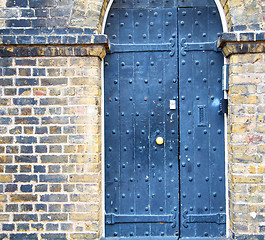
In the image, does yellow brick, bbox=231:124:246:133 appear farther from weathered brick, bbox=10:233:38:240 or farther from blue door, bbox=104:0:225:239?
weathered brick, bbox=10:233:38:240

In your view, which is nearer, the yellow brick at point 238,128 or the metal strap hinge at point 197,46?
the yellow brick at point 238,128

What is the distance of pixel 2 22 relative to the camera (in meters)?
3.07

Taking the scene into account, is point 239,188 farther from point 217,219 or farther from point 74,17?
point 74,17

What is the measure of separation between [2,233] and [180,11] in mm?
3407

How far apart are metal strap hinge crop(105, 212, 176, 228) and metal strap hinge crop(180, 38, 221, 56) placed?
203 centimetres

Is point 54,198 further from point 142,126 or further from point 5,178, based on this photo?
point 142,126

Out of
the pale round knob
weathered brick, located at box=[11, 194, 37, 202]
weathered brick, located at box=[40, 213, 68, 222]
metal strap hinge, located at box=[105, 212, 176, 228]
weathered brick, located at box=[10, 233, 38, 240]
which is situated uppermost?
the pale round knob

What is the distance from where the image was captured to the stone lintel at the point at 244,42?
2.92m

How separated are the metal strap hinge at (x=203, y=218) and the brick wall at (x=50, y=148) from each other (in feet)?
3.52

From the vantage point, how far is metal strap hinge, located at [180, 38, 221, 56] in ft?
10.6

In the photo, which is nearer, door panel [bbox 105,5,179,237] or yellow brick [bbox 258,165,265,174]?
yellow brick [bbox 258,165,265,174]

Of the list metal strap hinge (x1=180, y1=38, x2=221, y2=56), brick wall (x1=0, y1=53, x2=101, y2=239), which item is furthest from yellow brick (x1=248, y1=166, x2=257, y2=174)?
brick wall (x1=0, y1=53, x2=101, y2=239)

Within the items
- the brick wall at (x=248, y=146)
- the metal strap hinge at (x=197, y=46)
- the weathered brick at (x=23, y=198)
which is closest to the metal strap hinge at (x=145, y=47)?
the metal strap hinge at (x=197, y=46)

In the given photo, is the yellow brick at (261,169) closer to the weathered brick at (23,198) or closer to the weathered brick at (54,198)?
the weathered brick at (54,198)
